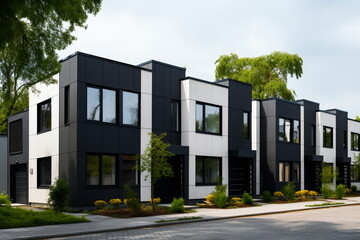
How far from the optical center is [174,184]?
2338 centimetres

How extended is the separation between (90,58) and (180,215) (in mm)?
8091

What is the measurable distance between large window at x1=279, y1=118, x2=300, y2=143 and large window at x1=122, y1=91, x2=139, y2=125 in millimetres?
12740

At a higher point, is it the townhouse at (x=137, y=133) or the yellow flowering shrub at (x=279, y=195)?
the townhouse at (x=137, y=133)

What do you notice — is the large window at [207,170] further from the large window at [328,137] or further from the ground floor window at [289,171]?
the large window at [328,137]

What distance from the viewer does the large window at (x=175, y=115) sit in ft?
76.9

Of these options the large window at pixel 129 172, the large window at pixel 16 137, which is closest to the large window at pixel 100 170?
the large window at pixel 129 172

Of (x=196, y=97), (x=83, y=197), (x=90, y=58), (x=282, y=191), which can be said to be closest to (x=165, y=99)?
(x=196, y=97)

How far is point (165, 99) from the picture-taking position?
74.9ft

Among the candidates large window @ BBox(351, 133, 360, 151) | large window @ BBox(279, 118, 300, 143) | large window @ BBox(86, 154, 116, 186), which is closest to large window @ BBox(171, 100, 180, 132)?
large window @ BBox(86, 154, 116, 186)

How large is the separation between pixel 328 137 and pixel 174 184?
59.0 feet

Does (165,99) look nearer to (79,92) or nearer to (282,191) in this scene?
(79,92)

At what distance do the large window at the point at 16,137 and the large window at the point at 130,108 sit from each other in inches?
310

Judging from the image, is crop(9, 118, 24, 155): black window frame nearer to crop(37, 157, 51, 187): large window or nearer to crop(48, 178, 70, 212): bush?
crop(37, 157, 51, 187): large window

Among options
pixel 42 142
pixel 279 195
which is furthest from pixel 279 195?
pixel 42 142
